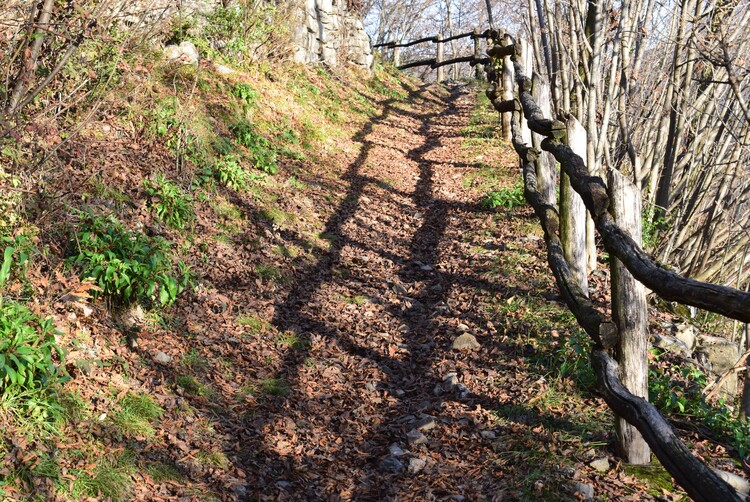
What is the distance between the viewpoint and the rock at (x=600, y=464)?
370 cm

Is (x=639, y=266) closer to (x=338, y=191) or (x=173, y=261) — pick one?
(x=173, y=261)

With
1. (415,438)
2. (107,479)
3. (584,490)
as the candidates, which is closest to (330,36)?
(415,438)

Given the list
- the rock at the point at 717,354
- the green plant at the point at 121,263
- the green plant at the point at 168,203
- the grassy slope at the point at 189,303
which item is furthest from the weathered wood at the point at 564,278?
the green plant at the point at 168,203

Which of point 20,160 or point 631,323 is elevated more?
point 20,160

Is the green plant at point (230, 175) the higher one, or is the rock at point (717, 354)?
the green plant at point (230, 175)

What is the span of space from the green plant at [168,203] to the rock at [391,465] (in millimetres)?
3883

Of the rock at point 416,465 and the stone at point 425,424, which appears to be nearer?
the rock at point 416,465

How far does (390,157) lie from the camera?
543 inches

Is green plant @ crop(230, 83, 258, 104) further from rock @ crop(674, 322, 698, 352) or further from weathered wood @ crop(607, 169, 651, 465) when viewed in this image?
weathered wood @ crop(607, 169, 651, 465)

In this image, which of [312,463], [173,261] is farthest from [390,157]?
[312,463]

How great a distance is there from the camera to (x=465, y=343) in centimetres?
564

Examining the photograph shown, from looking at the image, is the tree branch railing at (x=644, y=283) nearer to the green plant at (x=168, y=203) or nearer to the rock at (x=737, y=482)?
the rock at (x=737, y=482)

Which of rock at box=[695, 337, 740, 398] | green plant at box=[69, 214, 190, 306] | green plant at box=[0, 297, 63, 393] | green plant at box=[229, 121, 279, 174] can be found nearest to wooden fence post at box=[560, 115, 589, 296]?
rock at box=[695, 337, 740, 398]

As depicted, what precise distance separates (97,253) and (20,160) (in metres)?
1.21
